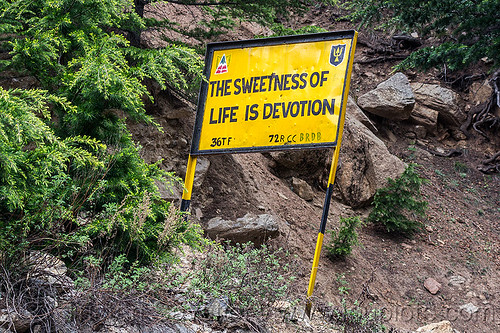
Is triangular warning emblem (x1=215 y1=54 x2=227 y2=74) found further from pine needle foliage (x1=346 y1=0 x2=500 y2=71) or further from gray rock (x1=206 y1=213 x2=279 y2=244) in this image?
pine needle foliage (x1=346 y1=0 x2=500 y2=71)

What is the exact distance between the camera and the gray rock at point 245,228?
7418mm

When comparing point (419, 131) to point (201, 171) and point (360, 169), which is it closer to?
point (360, 169)

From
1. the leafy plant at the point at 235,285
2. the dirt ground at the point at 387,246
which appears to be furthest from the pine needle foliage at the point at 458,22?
the leafy plant at the point at 235,285

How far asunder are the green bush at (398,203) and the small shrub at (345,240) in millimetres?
1900

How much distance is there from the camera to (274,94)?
621cm

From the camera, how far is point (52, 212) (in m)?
3.70

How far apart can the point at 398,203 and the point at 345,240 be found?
2.23 m

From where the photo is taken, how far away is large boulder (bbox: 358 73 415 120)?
14.5 meters

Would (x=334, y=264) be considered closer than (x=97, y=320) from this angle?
No

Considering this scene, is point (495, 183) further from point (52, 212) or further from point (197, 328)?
point (52, 212)

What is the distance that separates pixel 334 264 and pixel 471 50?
227 inches

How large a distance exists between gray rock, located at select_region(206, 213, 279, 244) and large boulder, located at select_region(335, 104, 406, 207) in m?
3.49

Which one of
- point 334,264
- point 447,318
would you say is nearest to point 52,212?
point 334,264

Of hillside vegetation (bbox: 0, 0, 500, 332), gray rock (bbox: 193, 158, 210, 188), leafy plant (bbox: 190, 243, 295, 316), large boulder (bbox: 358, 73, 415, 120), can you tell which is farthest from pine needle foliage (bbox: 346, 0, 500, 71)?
leafy plant (bbox: 190, 243, 295, 316)
